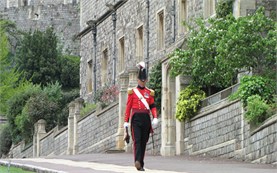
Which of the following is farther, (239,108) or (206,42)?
(206,42)

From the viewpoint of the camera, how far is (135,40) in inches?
1748

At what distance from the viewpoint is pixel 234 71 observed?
89.5ft

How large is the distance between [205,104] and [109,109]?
420 inches

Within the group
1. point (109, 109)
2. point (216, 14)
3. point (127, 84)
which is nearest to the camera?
point (216, 14)

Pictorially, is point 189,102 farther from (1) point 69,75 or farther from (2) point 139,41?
(1) point 69,75

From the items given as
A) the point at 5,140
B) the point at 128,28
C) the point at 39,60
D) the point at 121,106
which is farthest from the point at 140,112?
the point at 39,60

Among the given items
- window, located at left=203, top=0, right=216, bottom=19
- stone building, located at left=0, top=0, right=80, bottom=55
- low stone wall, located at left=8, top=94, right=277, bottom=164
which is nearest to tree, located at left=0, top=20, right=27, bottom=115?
stone building, located at left=0, top=0, right=80, bottom=55

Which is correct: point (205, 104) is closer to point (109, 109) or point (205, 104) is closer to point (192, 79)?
point (192, 79)

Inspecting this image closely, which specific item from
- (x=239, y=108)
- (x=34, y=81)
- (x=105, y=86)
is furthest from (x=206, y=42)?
(x=34, y=81)

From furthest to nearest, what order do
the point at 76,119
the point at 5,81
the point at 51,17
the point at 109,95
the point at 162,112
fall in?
the point at 51,17, the point at 5,81, the point at 109,95, the point at 76,119, the point at 162,112

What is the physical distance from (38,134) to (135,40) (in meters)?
6.65

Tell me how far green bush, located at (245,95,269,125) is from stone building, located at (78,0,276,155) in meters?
5.17

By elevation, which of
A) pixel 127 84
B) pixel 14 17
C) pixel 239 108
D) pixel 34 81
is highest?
pixel 14 17

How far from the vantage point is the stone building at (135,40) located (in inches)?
1178
